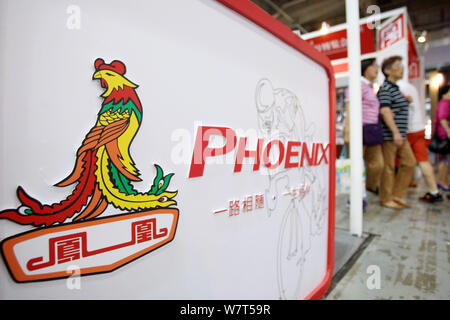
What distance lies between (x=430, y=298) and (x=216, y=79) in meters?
1.30

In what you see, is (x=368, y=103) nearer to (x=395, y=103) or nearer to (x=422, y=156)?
(x=395, y=103)

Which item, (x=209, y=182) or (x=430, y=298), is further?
(x=430, y=298)

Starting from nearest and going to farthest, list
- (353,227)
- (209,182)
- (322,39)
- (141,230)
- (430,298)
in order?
(141,230), (209,182), (430,298), (353,227), (322,39)

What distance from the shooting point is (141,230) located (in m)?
0.49

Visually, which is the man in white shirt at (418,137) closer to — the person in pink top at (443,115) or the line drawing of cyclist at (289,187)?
the person in pink top at (443,115)

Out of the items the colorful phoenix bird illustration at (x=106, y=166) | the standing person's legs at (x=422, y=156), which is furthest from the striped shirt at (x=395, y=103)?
the colorful phoenix bird illustration at (x=106, y=166)

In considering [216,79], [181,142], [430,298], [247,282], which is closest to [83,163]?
[181,142]

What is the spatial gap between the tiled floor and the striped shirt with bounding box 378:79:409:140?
81 centimetres

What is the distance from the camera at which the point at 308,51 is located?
3.18ft

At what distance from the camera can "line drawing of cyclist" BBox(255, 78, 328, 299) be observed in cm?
79

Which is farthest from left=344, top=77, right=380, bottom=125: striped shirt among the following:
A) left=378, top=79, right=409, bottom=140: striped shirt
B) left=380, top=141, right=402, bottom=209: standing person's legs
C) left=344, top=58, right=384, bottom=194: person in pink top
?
left=380, top=141, right=402, bottom=209: standing person's legs

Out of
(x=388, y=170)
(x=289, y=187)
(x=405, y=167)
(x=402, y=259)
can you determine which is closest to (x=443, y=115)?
(x=405, y=167)

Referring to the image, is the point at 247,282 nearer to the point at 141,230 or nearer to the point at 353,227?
the point at 141,230

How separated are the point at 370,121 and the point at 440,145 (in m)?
1.51
